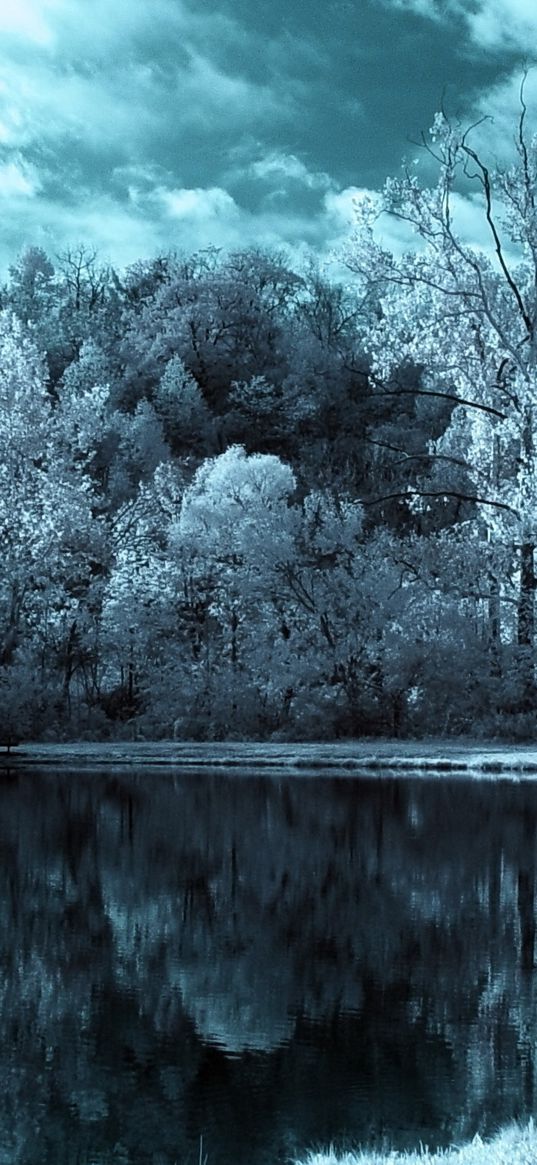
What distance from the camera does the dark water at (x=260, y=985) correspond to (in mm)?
6457

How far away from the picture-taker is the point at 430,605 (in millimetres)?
30766

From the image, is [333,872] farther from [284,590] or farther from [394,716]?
[284,590]

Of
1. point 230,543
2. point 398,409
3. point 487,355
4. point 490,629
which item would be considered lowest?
point 490,629

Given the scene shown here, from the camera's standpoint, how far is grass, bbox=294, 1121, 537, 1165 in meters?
4.96

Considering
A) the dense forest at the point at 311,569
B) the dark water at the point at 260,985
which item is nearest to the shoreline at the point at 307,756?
the dense forest at the point at 311,569

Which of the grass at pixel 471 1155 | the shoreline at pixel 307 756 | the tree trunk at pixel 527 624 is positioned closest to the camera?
the grass at pixel 471 1155

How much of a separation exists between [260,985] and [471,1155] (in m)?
4.18

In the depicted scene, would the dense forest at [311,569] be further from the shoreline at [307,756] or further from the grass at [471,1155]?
the grass at [471,1155]

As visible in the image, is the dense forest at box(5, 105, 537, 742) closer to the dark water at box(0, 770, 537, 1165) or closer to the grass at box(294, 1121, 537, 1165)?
the dark water at box(0, 770, 537, 1165)

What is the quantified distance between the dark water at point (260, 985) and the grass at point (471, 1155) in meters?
0.47

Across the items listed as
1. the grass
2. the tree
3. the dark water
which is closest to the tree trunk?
the tree

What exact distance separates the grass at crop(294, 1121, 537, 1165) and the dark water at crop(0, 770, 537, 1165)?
469mm

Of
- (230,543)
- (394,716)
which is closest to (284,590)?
(230,543)

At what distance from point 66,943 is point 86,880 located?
9.89ft
